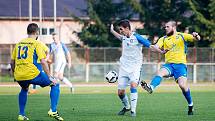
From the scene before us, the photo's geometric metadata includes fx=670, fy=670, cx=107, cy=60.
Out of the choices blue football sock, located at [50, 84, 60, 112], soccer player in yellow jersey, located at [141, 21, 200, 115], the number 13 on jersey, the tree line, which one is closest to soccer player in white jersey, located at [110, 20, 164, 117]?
soccer player in yellow jersey, located at [141, 21, 200, 115]

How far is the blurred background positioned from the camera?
42.1 m

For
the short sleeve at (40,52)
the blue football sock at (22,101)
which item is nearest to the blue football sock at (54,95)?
the blue football sock at (22,101)

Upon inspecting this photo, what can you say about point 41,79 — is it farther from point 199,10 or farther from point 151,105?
point 199,10

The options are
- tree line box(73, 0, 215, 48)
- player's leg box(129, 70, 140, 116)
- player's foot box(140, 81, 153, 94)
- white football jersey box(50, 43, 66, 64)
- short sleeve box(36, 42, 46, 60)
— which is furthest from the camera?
tree line box(73, 0, 215, 48)

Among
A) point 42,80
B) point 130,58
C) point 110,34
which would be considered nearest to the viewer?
point 42,80

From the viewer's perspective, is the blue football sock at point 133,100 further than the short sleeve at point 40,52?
Yes

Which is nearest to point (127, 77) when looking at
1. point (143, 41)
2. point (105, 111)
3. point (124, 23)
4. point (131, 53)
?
point (131, 53)

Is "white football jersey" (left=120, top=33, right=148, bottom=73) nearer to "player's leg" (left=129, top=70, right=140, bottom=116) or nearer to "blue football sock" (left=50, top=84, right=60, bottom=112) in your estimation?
"player's leg" (left=129, top=70, right=140, bottom=116)

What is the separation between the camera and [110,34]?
45875 mm

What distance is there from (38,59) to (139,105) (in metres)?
5.72

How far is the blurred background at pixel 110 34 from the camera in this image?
138 ft

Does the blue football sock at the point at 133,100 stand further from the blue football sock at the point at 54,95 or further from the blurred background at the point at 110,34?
the blurred background at the point at 110,34

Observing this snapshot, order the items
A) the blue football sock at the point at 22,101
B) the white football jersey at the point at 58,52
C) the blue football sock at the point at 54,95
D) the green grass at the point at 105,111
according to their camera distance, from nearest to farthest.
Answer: the blue football sock at the point at 54,95 < the blue football sock at the point at 22,101 < the green grass at the point at 105,111 < the white football jersey at the point at 58,52

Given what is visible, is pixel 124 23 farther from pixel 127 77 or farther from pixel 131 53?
pixel 127 77
